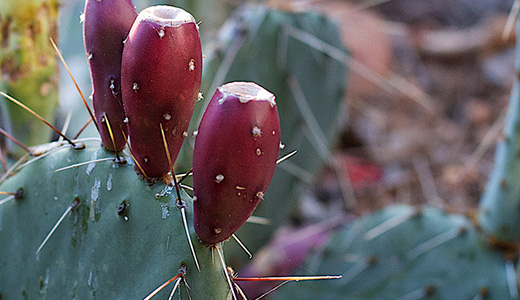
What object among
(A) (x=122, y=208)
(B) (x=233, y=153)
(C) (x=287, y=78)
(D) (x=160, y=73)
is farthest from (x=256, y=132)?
(C) (x=287, y=78)

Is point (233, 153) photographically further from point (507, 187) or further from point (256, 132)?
point (507, 187)

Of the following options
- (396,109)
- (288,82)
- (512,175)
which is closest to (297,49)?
(288,82)

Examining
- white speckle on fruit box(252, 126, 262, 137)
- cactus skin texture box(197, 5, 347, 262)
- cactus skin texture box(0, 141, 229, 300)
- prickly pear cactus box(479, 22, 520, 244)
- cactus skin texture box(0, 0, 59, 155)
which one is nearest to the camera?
white speckle on fruit box(252, 126, 262, 137)

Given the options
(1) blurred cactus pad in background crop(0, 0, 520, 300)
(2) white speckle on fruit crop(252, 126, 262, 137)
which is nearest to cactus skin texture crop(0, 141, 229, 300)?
(1) blurred cactus pad in background crop(0, 0, 520, 300)

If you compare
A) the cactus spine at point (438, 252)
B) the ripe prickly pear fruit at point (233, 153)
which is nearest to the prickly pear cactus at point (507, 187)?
the cactus spine at point (438, 252)

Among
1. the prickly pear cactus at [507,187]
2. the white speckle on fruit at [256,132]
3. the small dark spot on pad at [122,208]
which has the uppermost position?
the white speckle on fruit at [256,132]

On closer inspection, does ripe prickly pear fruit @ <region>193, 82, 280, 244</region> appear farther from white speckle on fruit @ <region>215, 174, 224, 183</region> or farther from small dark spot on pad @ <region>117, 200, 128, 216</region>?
small dark spot on pad @ <region>117, 200, 128, 216</region>

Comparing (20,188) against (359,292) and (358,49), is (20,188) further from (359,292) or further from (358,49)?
Answer: (358,49)

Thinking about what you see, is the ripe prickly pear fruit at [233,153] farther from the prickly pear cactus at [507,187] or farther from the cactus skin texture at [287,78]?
the prickly pear cactus at [507,187]
